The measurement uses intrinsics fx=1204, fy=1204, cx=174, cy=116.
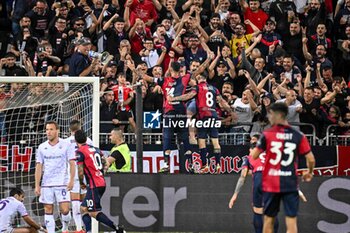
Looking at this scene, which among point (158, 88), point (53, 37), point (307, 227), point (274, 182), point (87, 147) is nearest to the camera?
point (274, 182)

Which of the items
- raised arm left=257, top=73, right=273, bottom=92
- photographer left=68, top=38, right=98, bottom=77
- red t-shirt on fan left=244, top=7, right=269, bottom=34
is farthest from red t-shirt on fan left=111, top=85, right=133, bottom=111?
red t-shirt on fan left=244, top=7, right=269, bottom=34

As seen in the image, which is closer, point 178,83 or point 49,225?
point 49,225

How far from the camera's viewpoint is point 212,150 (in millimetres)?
23047

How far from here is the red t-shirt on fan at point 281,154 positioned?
53.4ft

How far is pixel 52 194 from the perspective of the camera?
20.6m

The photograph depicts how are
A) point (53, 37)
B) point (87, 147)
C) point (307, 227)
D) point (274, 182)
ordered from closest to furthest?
point (274, 182) < point (87, 147) < point (307, 227) < point (53, 37)

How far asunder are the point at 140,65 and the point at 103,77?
0.85 metres

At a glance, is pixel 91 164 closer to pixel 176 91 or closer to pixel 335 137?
pixel 176 91

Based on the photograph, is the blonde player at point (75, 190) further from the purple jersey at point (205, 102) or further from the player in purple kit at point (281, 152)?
the player in purple kit at point (281, 152)

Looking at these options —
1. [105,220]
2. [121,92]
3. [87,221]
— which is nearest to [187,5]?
[121,92]

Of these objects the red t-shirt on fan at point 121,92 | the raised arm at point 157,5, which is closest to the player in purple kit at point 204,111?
the red t-shirt on fan at point 121,92

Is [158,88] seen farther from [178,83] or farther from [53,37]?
[53,37]

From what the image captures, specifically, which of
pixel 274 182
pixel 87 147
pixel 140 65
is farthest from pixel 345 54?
pixel 274 182

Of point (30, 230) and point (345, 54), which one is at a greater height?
point (345, 54)
